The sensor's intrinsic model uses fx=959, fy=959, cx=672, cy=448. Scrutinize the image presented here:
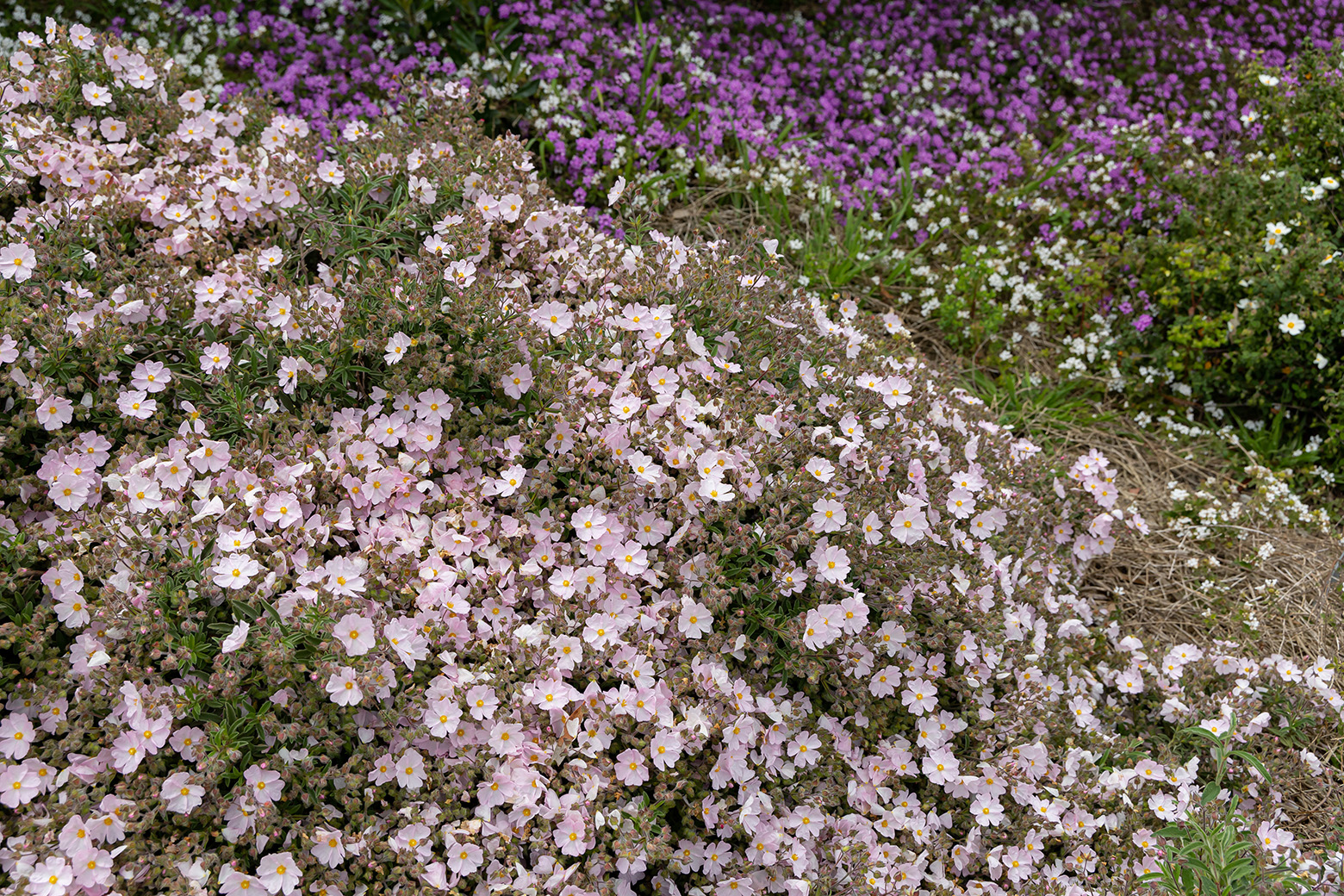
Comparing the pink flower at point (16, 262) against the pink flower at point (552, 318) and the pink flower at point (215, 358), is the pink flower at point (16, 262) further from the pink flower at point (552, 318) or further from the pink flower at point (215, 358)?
the pink flower at point (552, 318)

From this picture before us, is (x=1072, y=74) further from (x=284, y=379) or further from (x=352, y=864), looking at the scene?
(x=352, y=864)

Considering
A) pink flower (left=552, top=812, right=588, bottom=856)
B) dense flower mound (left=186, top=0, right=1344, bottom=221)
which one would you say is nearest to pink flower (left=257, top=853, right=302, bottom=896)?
pink flower (left=552, top=812, right=588, bottom=856)

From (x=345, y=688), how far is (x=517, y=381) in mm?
973

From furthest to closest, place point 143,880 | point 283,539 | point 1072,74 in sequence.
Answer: point 1072,74, point 283,539, point 143,880

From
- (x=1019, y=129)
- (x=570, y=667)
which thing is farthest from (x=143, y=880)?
(x=1019, y=129)

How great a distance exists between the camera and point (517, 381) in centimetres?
274

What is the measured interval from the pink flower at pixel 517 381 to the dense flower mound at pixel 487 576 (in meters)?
0.02

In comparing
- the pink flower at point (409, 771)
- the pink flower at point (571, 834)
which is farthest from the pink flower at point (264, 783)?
the pink flower at point (571, 834)

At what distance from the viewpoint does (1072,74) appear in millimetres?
6102

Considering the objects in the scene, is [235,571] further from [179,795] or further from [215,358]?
[215,358]

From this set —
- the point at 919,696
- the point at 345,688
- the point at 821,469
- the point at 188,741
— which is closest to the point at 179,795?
the point at 188,741

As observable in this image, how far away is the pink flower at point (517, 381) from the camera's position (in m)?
2.72

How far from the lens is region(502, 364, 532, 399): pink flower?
2723mm

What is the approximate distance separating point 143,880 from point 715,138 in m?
4.29
